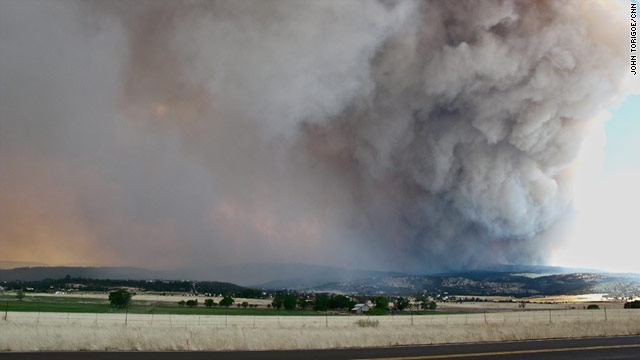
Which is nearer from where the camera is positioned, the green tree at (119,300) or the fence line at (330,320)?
the fence line at (330,320)

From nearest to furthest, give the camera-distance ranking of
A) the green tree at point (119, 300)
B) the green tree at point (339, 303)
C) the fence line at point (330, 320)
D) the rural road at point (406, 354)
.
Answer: the rural road at point (406, 354)
the fence line at point (330, 320)
the green tree at point (119, 300)
the green tree at point (339, 303)

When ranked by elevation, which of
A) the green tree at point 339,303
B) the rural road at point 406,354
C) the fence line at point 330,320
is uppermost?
the rural road at point 406,354

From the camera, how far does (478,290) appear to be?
149 m

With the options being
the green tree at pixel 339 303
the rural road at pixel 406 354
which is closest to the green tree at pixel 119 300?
the green tree at pixel 339 303

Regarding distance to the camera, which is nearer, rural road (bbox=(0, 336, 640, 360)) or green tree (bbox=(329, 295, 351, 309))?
rural road (bbox=(0, 336, 640, 360))

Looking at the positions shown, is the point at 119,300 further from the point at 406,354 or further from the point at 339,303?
the point at 406,354

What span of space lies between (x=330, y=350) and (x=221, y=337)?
532cm

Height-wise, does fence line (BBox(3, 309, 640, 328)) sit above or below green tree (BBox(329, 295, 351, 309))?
above

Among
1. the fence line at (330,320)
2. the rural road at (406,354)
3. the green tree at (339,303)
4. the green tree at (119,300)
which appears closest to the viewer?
the rural road at (406,354)

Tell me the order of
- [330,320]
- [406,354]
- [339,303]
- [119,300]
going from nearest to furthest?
[406,354] → [330,320] → [119,300] → [339,303]

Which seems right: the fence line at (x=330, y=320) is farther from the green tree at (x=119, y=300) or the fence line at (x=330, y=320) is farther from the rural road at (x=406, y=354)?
the green tree at (x=119, y=300)

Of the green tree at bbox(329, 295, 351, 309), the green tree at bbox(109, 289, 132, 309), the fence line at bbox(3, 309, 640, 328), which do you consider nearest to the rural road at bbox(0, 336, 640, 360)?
the fence line at bbox(3, 309, 640, 328)

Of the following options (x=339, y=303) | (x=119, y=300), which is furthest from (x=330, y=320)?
(x=119, y=300)

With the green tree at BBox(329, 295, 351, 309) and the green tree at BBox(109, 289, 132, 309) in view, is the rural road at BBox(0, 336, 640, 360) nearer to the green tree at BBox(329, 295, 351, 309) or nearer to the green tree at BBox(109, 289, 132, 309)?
the green tree at BBox(329, 295, 351, 309)
